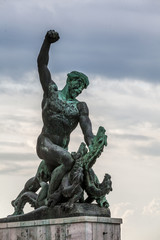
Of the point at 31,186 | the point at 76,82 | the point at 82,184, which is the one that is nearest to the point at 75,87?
the point at 76,82

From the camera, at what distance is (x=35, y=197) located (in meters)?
16.2

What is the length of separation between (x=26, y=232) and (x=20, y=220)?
411 mm

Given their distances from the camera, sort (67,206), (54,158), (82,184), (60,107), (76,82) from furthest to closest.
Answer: (76,82) → (60,107) → (54,158) → (82,184) → (67,206)

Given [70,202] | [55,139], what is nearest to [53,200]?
[70,202]

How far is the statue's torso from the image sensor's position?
51.9 feet

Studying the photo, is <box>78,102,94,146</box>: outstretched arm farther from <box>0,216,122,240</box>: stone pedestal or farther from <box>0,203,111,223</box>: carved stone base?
<box>0,216,122,240</box>: stone pedestal

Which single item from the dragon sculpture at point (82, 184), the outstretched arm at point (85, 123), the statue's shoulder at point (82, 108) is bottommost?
the dragon sculpture at point (82, 184)

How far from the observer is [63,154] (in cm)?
1553

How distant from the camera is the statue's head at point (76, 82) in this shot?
16.1 meters

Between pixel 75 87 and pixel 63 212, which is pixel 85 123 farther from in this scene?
pixel 63 212

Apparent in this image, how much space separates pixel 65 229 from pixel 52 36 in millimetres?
4371

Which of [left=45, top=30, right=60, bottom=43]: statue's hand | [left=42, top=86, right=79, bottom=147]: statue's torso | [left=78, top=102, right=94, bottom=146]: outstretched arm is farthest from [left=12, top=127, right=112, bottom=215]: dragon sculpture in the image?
[left=45, top=30, right=60, bottom=43]: statue's hand

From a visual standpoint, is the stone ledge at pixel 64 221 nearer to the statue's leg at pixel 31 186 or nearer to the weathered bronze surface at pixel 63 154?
the weathered bronze surface at pixel 63 154

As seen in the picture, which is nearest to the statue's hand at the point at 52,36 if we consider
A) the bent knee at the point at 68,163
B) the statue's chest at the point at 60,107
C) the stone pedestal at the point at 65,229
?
the statue's chest at the point at 60,107
